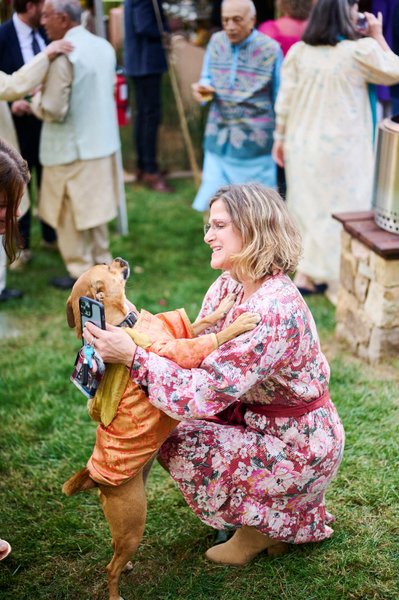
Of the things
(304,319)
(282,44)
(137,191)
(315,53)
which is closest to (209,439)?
(304,319)

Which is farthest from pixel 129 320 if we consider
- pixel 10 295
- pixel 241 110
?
pixel 241 110

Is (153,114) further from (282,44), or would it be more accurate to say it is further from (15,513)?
(15,513)

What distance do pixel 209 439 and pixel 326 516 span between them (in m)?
0.63

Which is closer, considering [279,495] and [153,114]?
[279,495]

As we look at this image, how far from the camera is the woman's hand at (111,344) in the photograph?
7.66 feet

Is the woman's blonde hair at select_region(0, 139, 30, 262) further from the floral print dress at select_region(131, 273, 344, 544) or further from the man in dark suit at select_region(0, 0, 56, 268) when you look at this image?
the man in dark suit at select_region(0, 0, 56, 268)

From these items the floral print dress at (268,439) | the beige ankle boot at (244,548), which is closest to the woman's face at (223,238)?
the floral print dress at (268,439)

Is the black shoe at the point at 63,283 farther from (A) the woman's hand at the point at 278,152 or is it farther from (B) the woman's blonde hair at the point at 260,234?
(B) the woman's blonde hair at the point at 260,234

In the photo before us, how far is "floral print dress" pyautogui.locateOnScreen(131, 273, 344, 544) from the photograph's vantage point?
7.95 ft

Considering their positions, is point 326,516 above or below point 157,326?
below

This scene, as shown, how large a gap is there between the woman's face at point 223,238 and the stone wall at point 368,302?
1652mm

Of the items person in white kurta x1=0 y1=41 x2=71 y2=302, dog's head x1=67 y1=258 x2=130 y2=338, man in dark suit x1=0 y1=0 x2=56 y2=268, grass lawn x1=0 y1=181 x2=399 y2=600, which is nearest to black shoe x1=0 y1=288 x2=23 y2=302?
man in dark suit x1=0 y1=0 x2=56 y2=268

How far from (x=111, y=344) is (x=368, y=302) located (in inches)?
89.1

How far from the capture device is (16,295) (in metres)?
5.64
